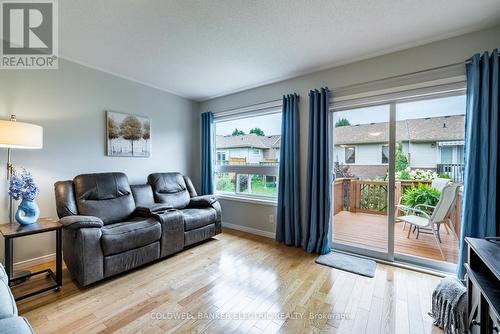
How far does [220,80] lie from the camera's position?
334cm

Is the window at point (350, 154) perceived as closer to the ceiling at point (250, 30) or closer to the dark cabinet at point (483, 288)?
the ceiling at point (250, 30)

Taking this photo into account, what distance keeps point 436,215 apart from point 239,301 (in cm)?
225

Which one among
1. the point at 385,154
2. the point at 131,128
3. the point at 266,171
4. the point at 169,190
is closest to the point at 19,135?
the point at 131,128

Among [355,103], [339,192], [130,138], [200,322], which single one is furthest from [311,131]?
[130,138]

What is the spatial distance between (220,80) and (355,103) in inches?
75.7

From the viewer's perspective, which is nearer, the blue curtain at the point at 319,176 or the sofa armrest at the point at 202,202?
the blue curtain at the point at 319,176

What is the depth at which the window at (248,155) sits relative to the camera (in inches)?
140

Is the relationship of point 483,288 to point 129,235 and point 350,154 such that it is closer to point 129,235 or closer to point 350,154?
point 350,154

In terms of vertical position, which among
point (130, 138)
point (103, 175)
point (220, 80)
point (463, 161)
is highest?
point (220, 80)

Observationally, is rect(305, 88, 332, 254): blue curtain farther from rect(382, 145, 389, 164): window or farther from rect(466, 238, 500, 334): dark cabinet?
rect(466, 238, 500, 334): dark cabinet

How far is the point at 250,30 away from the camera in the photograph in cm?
209

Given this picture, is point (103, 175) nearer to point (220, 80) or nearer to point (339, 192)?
point (220, 80)

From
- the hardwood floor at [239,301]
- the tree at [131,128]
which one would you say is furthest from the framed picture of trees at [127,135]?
the hardwood floor at [239,301]

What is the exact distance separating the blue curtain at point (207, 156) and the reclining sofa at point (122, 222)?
62cm
